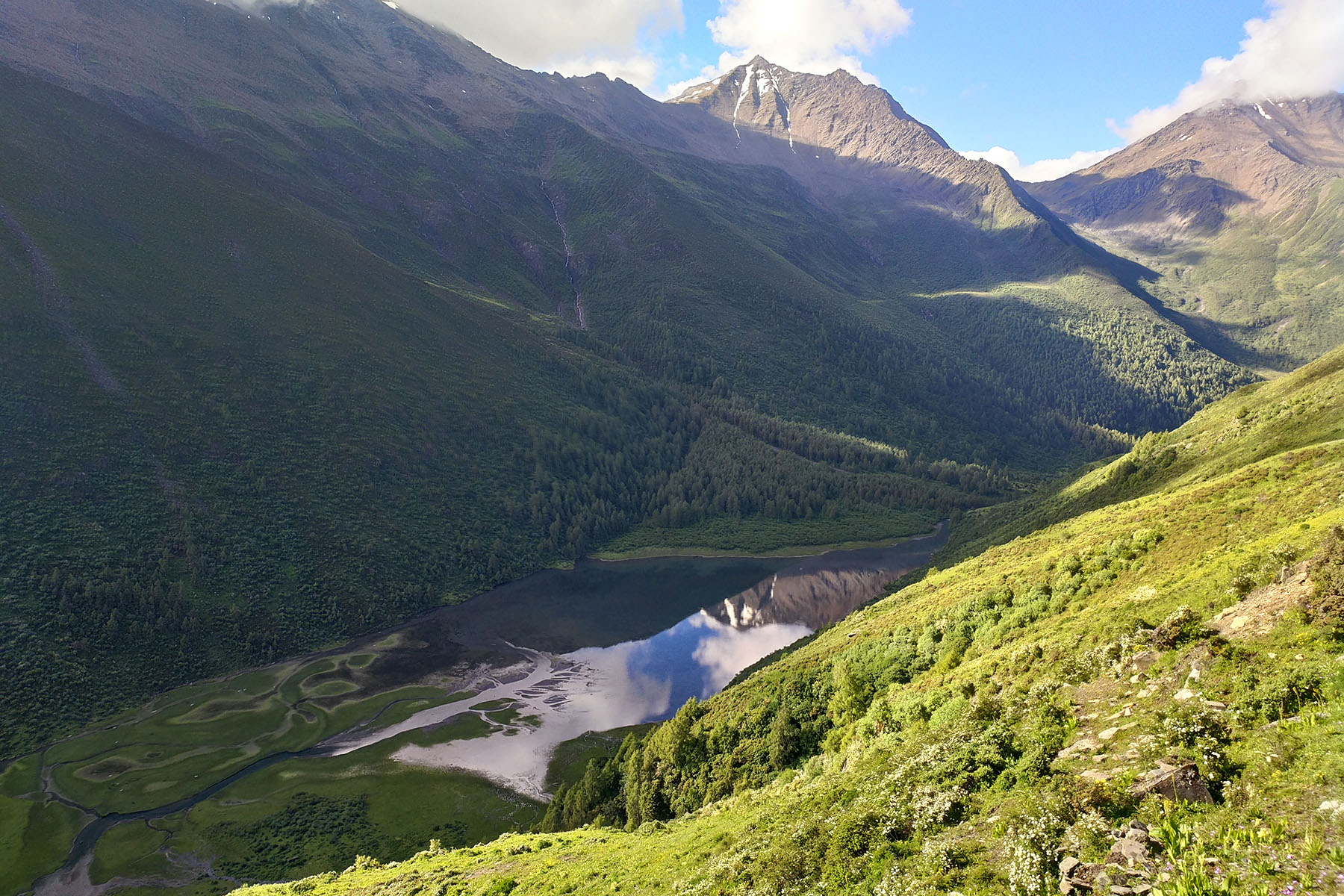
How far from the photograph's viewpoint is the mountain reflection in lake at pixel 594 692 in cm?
8288

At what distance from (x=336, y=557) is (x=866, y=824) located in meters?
124

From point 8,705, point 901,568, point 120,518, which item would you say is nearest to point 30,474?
point 120,518

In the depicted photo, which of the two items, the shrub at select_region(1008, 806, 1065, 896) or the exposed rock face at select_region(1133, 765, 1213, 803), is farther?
the exposed rock face at select_region(1133, 765, 1213, 803)

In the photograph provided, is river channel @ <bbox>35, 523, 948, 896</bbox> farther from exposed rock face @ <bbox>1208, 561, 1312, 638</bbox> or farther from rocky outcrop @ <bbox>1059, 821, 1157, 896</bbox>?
Answer: rocky outcrop @ <bbox>1059, 821, 1157, 896</bbox>

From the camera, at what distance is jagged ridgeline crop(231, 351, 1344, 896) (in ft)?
46.2

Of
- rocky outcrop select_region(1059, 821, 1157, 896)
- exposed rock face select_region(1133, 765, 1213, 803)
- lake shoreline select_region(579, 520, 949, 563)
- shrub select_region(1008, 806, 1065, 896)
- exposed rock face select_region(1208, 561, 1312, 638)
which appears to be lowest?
lake shoreline select_region(579, 520, 949, 563)

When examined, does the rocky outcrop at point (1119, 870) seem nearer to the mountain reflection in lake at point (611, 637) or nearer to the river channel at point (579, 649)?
the river channel at point (579, 649)

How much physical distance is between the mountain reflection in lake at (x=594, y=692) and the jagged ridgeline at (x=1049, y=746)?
3260 centimetres

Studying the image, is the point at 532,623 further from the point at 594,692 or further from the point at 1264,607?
the point at 1264,607

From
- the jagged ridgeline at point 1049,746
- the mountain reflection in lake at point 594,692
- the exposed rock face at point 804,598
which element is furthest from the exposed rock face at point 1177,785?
the exposed rock face at point 804,598

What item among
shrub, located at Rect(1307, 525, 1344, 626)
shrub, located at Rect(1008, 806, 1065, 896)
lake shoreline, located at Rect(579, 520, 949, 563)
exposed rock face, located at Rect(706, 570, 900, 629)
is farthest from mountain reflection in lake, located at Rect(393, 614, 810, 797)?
shrub, located at Rect(1307, 525, 1344, 626)

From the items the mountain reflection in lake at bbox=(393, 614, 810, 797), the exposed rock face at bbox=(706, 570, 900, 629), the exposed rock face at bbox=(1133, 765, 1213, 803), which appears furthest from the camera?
the exposed rock face at bbox=(706, 570, 900, 629)

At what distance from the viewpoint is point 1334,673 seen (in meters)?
15.6

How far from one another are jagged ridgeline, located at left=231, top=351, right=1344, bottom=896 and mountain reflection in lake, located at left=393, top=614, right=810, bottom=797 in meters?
32.6
